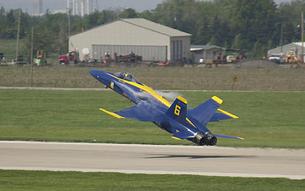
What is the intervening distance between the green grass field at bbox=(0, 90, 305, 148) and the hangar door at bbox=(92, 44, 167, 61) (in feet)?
196

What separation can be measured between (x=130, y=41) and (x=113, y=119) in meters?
81.0

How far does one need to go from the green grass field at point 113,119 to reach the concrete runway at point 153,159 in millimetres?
2239

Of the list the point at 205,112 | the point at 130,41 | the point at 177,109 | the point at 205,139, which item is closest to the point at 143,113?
the point at 177,109

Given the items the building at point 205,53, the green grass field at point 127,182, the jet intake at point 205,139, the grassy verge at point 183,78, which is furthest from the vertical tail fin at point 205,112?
the building at point 205,53

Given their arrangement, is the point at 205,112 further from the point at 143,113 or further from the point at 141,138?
the point at 141,138

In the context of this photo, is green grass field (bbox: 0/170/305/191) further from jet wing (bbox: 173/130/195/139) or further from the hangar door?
the hangar door

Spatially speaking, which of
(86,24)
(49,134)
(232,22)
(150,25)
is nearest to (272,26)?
(232,22)

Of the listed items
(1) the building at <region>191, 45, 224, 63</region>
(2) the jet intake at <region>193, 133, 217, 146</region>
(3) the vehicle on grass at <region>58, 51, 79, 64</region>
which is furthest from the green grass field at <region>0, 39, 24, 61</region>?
(2) the jet intake at <region>193, 133, 217, 146</region>

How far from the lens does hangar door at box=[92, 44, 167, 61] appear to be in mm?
126250

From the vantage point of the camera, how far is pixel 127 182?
27.6 m

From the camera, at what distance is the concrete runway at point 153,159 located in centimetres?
3033

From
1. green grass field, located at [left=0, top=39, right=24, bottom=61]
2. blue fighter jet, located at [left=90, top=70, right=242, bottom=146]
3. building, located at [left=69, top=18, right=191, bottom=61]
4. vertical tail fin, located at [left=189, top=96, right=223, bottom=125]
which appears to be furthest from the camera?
green grass field, located at [left=0, top=39, right=24, bottom=61]

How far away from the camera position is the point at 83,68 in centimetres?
10169

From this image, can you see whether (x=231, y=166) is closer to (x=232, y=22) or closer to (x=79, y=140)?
(x=79, y=140)
